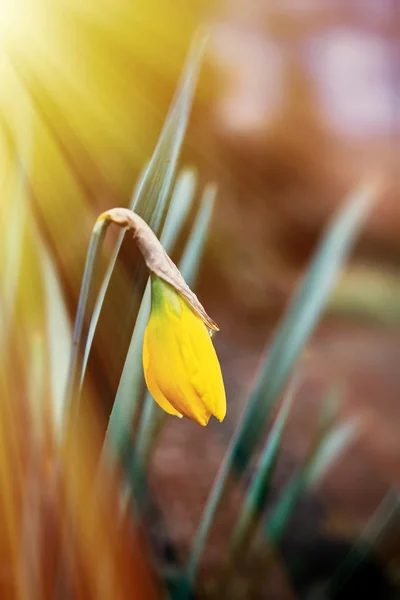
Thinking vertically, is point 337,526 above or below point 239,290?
below

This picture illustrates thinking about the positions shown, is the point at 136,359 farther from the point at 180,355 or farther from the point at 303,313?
the point at 303,313

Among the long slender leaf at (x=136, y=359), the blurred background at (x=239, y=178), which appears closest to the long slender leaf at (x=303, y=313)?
the blurred background at (x=239, y=178)

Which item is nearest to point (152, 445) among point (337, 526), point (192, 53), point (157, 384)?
point (157, 384)

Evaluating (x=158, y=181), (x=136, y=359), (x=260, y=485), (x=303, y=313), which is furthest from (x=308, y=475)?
(x=158, y=181)

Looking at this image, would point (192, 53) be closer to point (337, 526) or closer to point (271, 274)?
point (271, 274)

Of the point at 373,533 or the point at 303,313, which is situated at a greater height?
the point at 303,313

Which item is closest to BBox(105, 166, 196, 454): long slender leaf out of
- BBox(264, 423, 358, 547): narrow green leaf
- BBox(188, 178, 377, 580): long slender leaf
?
BBox(188, 178, 377, 580): long slender leaf
